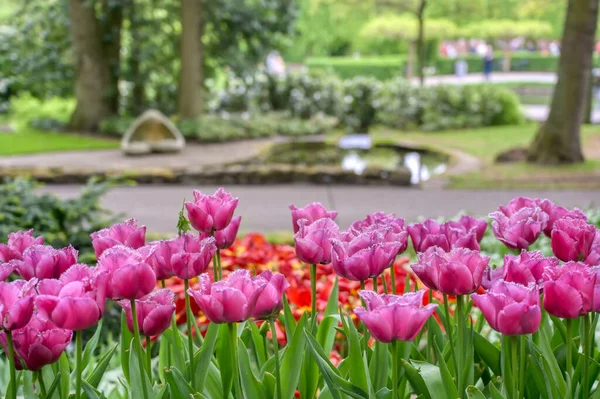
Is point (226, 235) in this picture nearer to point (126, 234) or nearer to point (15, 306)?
point (126, 234)

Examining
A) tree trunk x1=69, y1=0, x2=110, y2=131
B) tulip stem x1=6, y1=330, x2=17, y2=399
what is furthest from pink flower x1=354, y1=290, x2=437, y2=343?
tree trunk x1=69, y1=0, x2=110, y2=131

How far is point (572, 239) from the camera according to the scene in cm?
174

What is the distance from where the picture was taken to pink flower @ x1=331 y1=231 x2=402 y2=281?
1.64m

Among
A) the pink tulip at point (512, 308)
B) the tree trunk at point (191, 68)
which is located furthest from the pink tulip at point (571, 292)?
the tree trunk at point (191, 68)

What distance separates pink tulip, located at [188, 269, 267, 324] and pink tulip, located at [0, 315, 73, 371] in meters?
→ 0.25

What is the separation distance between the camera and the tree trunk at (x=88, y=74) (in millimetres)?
16562

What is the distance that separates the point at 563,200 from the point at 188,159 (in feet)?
20.4

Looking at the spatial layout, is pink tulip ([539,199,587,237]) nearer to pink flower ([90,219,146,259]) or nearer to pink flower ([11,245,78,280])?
pink flower ([90,219,146,259])

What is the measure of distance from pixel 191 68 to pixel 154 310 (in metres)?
15.2

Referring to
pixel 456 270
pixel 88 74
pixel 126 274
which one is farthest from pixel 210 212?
pixel 88 74

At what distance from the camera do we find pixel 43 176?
11.0m

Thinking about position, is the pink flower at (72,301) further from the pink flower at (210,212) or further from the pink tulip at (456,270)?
the pink tulip at (456,270)

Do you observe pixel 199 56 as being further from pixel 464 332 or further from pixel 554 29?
pixel 554 29

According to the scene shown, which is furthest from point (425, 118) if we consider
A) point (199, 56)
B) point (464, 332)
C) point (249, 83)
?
point (464, 332)
